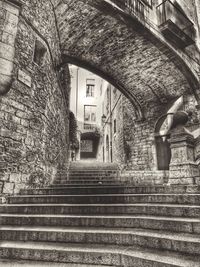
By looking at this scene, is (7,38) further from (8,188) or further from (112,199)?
(112,199)

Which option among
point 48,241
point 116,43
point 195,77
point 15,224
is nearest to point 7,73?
point 15,224

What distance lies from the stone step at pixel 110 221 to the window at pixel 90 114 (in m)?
20.2

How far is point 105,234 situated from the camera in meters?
2.57

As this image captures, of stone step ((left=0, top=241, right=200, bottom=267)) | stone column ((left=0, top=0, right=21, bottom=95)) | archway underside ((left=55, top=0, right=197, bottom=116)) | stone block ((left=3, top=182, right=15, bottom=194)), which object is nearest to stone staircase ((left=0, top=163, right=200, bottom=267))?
stone step ((left=0, top=241, right=200, bottom=267))

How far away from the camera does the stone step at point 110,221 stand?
8.07ft

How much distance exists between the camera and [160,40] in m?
7.50

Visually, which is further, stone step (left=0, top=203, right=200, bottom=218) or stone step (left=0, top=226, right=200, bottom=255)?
stone step (left=0, top=203, right=200, bottom=218)

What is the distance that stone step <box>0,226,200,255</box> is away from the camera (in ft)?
7.17

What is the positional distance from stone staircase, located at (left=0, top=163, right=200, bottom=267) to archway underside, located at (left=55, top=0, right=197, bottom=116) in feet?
18.6

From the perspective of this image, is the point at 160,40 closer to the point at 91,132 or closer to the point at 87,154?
the point at 91,132

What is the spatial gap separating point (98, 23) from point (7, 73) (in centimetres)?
404

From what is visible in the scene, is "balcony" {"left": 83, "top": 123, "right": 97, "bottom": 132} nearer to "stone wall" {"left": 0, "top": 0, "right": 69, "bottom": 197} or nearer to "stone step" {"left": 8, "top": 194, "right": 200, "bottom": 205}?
"stone wall" {"left": 0, "top": 0, "right": 69, "bottom": 197}

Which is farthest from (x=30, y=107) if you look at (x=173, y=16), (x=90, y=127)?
(x=90, y=127)

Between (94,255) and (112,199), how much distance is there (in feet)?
4.51
